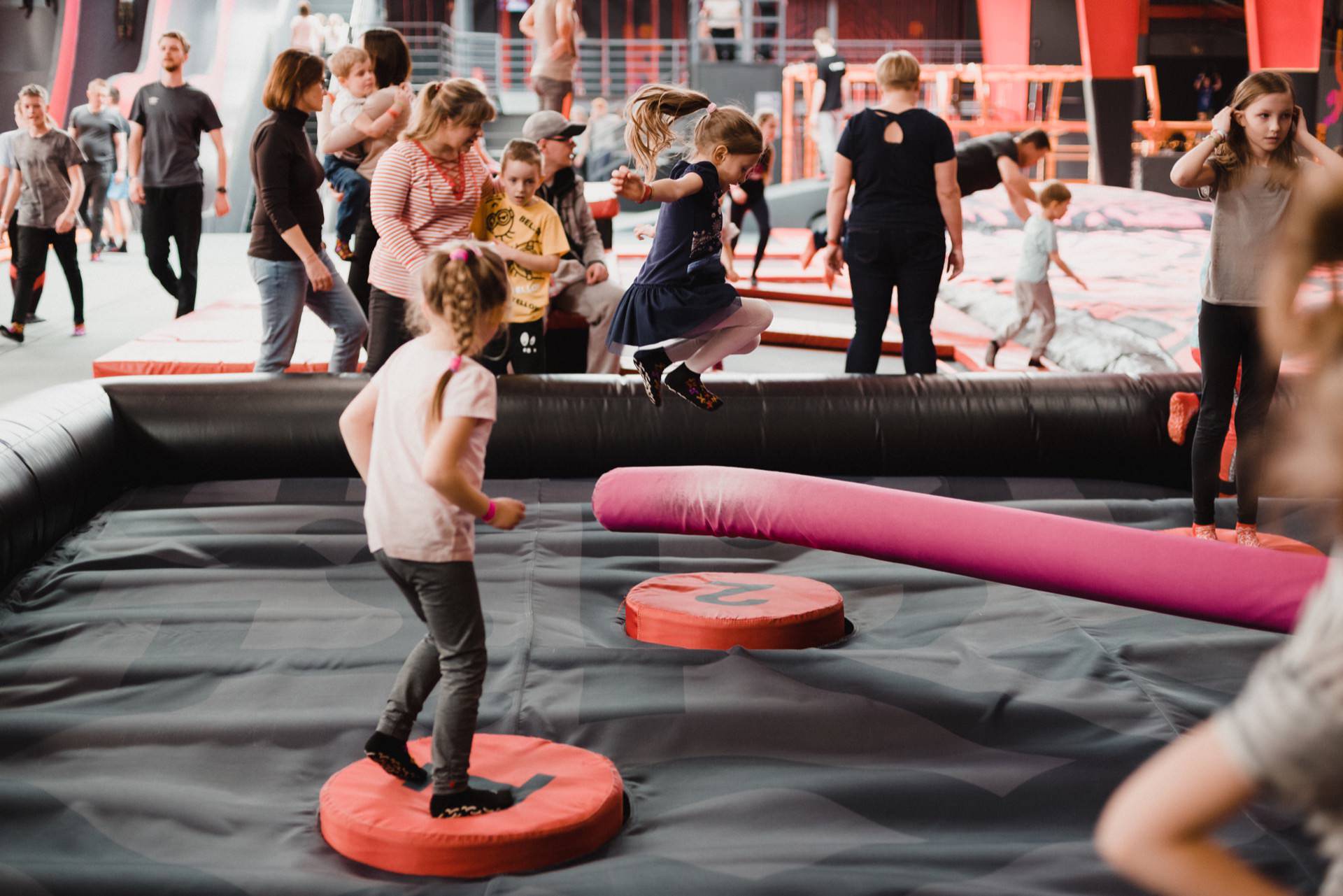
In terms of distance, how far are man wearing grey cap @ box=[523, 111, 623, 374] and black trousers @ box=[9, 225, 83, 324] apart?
3079mm

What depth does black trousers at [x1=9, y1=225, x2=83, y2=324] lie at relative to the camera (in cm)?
665

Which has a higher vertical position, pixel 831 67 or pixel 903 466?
pixel 831 67

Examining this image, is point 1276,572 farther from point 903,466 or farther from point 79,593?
point 79,593

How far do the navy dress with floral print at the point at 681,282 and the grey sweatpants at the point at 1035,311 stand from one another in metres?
3.52

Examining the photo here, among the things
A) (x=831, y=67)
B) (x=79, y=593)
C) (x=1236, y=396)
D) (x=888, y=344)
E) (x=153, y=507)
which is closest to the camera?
(x=79, y=593)

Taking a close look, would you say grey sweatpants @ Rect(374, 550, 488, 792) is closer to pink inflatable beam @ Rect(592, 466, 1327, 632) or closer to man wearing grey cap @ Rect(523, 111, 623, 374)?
pink inflatable beam @ Rect(592, 466, 1327, 632)

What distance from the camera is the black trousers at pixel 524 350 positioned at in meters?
4.84

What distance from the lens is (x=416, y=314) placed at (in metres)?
2.04

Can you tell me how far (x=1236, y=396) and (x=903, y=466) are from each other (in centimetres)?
122

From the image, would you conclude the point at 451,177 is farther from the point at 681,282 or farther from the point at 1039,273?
the point at 1039,273

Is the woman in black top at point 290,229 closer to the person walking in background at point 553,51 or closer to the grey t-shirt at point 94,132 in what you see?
the person walking in background at point 553,51

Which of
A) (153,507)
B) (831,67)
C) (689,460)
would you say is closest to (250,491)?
(153,507)

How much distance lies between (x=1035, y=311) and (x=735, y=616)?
3994 mm

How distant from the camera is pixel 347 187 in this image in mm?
4531
